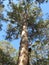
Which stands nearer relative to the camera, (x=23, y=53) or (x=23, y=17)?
(x=23, y=53)

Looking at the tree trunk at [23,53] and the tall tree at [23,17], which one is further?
the tall tree at [23,17]

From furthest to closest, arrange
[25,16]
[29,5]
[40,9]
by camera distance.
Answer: [40,9] < [29,5] < [25,16]

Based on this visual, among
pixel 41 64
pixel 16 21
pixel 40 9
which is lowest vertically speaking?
pixel 41 64

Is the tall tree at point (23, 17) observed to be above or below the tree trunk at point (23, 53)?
above

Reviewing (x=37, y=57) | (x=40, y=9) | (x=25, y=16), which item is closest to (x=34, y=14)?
(x=40, y=9)

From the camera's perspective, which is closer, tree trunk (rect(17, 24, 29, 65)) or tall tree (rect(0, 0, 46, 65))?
tree trunk (rect(17, 24, 29, 65))

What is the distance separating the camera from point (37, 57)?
1706 centimetres

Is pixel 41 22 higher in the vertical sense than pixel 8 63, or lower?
higher

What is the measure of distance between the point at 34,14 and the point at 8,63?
473 centimetres

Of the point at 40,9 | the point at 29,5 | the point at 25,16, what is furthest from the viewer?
the point at 40,9

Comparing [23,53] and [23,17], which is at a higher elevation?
[23,17]

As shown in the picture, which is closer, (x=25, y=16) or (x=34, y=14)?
(x=25, y=16)

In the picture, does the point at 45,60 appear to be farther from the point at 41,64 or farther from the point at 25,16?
the point at 25,16

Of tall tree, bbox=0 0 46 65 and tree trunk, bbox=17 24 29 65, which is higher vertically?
tall tree, bbox=0 0 46 65
